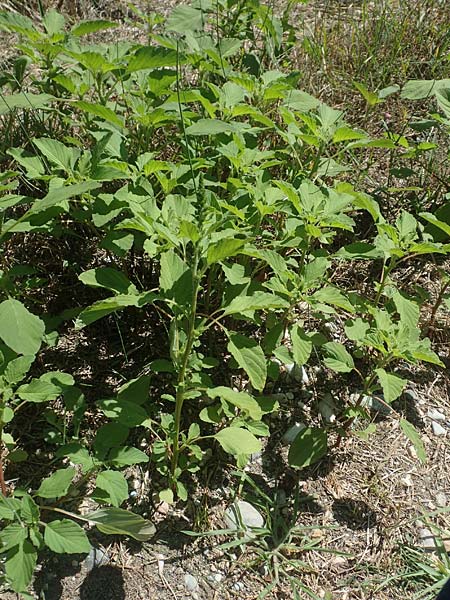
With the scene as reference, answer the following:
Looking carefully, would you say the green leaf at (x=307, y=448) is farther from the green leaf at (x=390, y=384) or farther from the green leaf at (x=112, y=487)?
the green leaf at (x=112, y=487)

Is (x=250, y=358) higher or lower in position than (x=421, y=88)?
lower

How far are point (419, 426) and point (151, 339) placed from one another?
91 centimetres

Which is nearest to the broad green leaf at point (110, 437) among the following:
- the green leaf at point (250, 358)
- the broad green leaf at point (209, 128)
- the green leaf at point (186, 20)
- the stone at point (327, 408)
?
the green leaf at point (250, 358)

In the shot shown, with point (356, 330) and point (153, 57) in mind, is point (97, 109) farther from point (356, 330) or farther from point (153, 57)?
point (356, 330)

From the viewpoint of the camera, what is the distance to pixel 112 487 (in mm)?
1588

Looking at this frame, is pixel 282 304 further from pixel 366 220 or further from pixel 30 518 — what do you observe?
pixel 366 220

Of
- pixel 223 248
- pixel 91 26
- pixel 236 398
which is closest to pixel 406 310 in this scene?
pixel 236 398

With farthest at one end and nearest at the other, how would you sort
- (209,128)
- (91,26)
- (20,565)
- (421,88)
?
(421,88), (91,26), (209,128), (20,565)

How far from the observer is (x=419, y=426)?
7.09 ft

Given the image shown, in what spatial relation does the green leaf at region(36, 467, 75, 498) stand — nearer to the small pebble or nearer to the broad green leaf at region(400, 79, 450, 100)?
the small pebble

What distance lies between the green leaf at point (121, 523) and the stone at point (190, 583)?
0.20 m

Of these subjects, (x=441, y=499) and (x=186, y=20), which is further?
(x=186, y=20)

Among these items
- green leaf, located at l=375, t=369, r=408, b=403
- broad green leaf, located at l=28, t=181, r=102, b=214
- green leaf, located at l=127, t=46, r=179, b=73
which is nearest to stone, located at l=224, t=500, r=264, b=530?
green leaf, located at l=375, t=369, r=408, b=403

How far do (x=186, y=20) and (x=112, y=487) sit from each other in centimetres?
178
